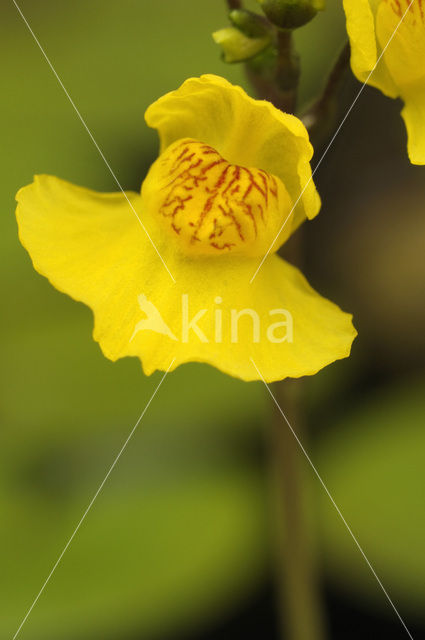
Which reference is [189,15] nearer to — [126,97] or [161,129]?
[126,97]

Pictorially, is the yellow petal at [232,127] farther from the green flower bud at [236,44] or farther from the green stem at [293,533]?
the green stem at [293,533]

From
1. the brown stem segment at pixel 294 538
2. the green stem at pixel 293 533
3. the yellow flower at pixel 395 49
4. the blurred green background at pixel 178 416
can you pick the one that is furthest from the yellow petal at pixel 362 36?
the blurred green background at pixel 178 416

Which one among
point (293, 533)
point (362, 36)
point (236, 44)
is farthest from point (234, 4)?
point (293, 533)

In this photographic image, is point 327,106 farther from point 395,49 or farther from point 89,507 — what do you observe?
point 89,507

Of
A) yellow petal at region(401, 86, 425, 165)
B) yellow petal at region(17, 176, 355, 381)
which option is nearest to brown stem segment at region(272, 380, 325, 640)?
yellow petal at region(17, 176, 355, 381)

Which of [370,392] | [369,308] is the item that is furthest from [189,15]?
[370,392]

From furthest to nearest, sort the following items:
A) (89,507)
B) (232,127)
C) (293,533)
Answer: (89,507)
(293,533)
(232,127)

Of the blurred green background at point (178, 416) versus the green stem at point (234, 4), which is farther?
the blurred green background at point (178, 416)
